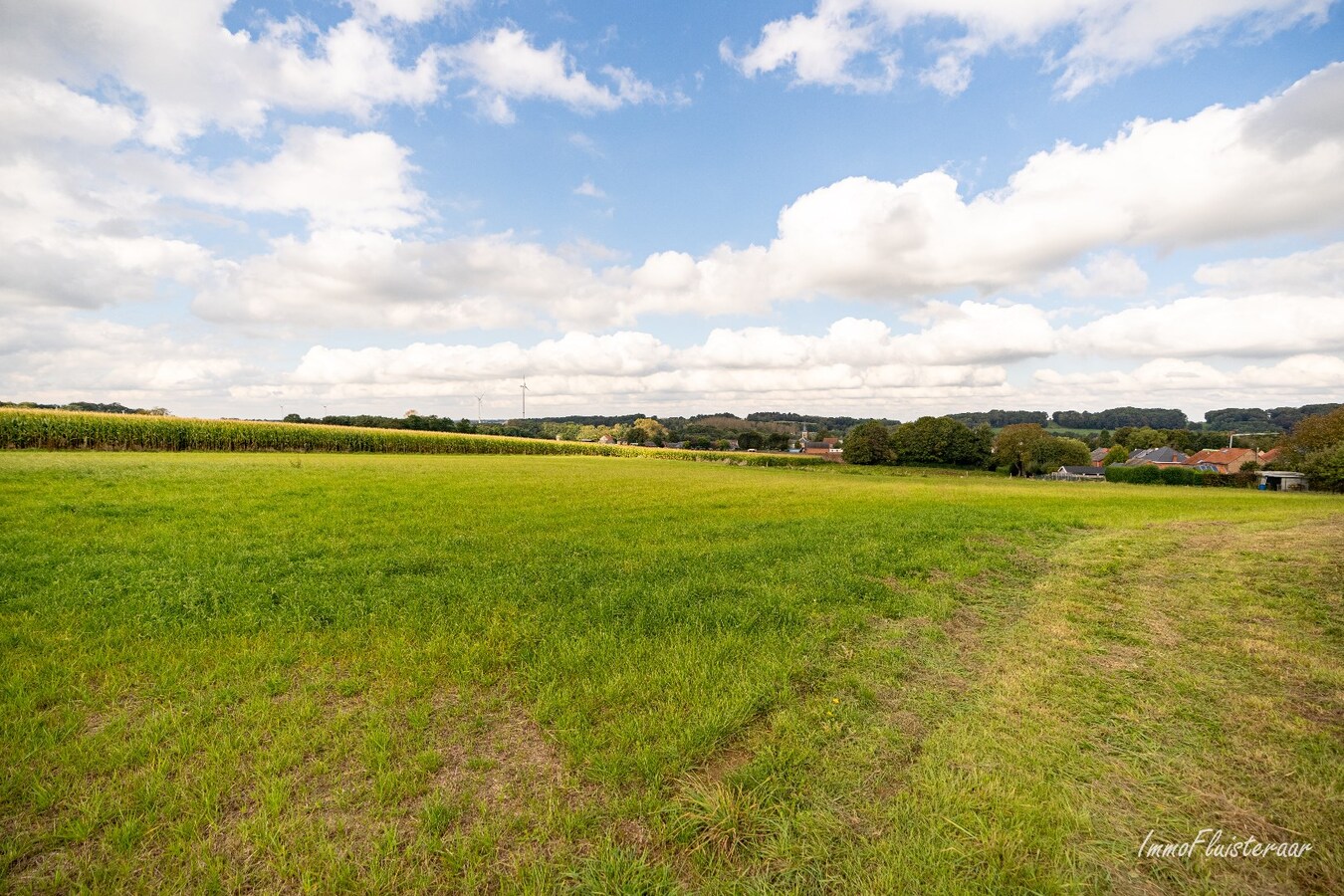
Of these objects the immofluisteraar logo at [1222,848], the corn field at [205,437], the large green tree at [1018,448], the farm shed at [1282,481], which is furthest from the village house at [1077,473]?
the immofluisteraar logo at [1222,848]

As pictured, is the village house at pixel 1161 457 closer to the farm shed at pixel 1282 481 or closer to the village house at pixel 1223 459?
the village house at pixel 1223 459

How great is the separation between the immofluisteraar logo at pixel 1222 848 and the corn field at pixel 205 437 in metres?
66.3

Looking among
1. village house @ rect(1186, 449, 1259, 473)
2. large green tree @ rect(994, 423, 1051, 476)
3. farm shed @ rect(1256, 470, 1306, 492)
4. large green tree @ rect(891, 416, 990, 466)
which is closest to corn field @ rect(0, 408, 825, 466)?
large green tree @ rect(891, 416, 990, 466)

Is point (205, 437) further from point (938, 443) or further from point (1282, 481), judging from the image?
point (1282, 481)

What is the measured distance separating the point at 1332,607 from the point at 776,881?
11.2m

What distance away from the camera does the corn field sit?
4406 centimetres

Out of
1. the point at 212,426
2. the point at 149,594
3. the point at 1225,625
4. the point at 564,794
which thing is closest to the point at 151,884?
the point at 564,794

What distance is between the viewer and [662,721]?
5023mm

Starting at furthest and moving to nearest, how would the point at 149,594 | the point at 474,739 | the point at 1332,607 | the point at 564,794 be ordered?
the point at 1332,607 < the point at 149,594 < the point at 474,739 < the point at 564,794

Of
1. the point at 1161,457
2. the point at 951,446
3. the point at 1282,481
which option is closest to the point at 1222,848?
the point at 1282,481

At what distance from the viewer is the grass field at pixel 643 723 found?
360cm

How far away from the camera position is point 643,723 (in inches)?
197

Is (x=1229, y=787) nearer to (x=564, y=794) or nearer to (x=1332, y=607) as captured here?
(x=564, y=794)

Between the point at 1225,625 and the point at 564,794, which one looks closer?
the point at 564,794
